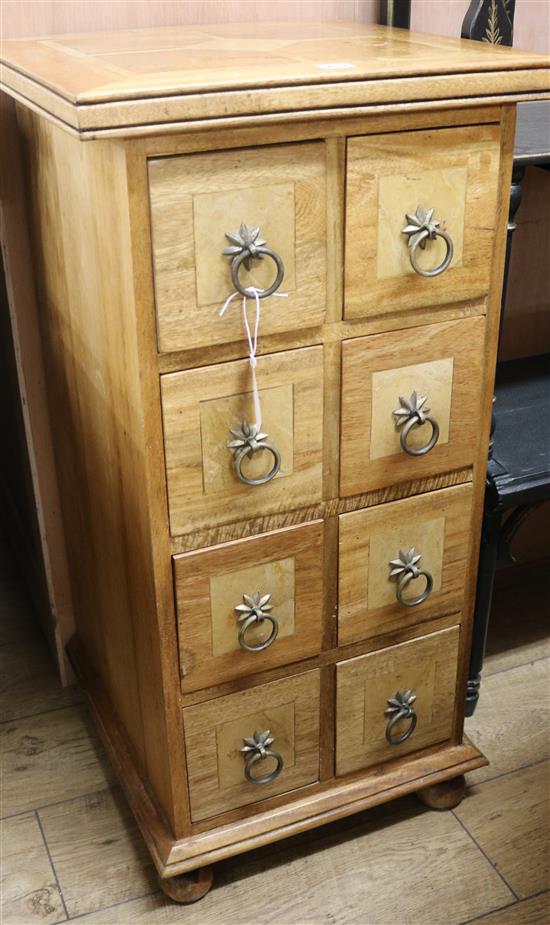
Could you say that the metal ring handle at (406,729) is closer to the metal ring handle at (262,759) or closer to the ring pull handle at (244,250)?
the metal ring handle at (262,759)

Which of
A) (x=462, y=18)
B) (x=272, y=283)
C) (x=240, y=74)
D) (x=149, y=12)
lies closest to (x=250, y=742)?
(x=272, y=283)

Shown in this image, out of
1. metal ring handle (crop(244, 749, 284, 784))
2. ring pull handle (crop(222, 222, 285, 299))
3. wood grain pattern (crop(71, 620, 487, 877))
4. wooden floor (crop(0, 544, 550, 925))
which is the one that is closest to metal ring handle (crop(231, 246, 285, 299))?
ring pull handle (crop(222, 222, 285, 299))

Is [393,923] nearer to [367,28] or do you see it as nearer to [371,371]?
[371,371]

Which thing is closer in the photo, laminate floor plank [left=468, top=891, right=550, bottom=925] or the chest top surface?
the chest top surface

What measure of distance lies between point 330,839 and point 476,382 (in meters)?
0.68

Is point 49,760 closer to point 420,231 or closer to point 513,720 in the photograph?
point 513,720

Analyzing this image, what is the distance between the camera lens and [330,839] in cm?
144

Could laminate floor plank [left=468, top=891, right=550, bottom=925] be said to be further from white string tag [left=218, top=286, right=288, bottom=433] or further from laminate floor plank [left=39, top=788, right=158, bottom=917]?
white string tag [left=218, top=286, right=288, bottom=433]

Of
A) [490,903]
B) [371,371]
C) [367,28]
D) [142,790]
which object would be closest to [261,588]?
[371,371]

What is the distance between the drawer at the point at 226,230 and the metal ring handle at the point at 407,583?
39 centimetres

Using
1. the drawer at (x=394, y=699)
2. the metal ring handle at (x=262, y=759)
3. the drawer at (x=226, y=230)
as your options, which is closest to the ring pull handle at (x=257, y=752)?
the metal ring handle at (x=262, y=759)

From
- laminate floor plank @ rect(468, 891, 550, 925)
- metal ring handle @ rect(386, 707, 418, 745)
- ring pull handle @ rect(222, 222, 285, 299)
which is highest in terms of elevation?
ring pull handle @ rect(222, 222, 285, 299)

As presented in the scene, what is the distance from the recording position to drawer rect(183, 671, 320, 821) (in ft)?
4.13

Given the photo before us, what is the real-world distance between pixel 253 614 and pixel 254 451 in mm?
213
